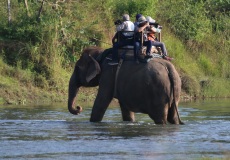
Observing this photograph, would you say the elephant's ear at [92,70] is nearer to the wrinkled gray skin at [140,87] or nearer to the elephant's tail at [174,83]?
the wrinkled gray skin at [140,87]

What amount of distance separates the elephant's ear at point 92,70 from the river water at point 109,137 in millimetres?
984

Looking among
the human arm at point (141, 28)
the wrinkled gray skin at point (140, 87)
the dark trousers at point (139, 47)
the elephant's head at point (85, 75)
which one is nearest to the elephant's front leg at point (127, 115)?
the wrinkled gray skin at point (140, 87)

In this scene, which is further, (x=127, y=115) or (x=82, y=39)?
(x=82, y=39)

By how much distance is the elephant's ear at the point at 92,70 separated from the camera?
1875cm

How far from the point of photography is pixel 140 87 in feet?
58.6

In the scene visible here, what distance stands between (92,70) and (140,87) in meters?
1.48

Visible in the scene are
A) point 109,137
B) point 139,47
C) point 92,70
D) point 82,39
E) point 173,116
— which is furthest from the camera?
point 82,39

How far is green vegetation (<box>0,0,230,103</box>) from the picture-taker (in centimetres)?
2709

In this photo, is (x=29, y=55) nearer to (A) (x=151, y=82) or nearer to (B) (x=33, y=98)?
(B) (x=33, y=98)

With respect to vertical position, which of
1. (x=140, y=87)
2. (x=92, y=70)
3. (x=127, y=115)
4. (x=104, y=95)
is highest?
(x=92, y=70)

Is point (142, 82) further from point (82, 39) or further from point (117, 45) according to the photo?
point (82, 39)

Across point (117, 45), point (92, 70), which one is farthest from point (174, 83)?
point (92, 70)

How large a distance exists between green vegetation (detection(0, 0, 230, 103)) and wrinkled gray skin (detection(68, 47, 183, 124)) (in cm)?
711

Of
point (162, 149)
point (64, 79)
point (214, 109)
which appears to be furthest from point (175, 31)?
point (162, 149)
